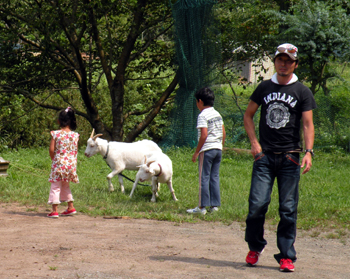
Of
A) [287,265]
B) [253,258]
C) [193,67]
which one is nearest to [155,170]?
[253,258]

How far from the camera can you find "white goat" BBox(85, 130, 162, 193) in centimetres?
888

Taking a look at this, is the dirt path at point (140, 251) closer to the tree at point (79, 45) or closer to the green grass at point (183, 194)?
the green grass at point (183, 194)

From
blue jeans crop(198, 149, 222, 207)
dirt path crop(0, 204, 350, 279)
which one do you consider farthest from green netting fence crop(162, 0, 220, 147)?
dirt path crop(0, 204, 350, 279)

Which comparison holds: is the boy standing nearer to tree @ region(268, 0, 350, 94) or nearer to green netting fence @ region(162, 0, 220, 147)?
green netting fence @ region(162, 0, 220, 147)

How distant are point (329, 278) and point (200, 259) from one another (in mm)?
1251

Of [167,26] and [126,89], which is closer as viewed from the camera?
[167,26]

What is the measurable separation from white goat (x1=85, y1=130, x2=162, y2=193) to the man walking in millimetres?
4295

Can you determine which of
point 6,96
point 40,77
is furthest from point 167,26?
point 6,96

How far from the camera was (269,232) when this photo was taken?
6.47 m

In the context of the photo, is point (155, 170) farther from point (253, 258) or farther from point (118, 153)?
point (253, 258)

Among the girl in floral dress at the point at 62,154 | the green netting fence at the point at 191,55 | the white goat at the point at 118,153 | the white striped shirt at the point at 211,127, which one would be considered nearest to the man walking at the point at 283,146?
the white striped shirt at the point at 211,127

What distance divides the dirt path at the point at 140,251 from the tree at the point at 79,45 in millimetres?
6887

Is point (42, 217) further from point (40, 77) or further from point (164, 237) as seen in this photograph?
point (40, 77)

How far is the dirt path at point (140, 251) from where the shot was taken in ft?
15.3
